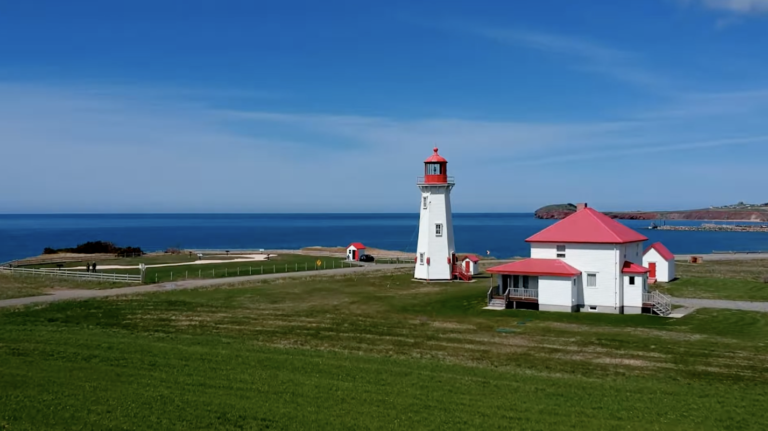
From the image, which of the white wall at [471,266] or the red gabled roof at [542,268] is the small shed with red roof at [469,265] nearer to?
the white wall at [471,266]

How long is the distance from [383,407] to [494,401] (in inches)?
116

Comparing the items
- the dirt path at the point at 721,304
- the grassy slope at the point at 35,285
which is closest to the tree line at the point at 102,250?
the grassy slope at the point at 35,285

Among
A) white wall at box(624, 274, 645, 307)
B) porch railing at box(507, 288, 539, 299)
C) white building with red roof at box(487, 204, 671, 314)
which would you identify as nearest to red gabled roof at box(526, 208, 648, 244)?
white building with red roof at box(487, 204, 671, 314)

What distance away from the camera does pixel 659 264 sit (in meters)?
43.9

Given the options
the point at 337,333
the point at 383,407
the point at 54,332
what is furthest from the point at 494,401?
the point at 54,332

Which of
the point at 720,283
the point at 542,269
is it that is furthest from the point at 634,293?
the point at 720,283

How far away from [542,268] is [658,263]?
14.4 m

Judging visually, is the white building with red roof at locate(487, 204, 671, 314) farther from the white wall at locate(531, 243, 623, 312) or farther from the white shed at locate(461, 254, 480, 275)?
the white shed at locate(461, 254, 480, 275)

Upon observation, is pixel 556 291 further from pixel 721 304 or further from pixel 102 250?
pixel 102 250

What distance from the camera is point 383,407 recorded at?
1562 cm

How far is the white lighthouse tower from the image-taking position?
4838 centimetres

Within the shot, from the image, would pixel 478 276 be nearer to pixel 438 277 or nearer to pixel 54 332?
pixel 438 277

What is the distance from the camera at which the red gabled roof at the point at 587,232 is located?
33688 millimetres

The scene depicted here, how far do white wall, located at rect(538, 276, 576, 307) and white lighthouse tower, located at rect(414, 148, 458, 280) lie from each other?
1509cm
